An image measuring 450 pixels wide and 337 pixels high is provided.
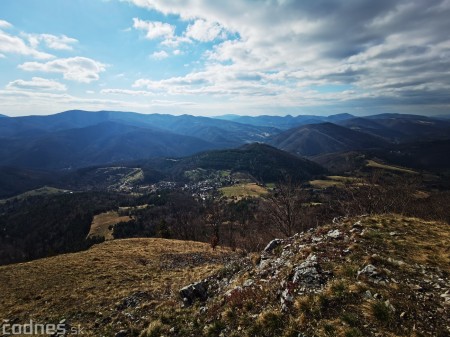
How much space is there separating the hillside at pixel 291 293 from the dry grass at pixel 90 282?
0.13 m

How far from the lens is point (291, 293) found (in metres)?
13.4

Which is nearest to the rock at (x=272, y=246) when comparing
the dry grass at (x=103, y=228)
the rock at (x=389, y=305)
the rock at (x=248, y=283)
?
the rock at (x=248, y=283)

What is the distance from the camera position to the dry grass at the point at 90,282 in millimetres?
21094

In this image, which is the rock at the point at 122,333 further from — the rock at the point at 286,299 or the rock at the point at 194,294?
the rock at the point at 286,299

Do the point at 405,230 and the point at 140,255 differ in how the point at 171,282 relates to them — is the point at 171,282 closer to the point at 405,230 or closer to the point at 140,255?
the point at 140,255

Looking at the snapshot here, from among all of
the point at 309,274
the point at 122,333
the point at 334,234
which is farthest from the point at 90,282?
the point at 334,234

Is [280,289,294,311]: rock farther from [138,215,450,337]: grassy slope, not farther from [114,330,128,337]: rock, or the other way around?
[114,330,128,337]: rock

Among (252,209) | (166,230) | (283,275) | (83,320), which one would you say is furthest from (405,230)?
(252,209)

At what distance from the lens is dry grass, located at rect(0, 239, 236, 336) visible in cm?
2109

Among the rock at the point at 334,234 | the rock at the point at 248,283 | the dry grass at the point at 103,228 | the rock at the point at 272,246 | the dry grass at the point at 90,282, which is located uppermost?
the rock at the point at 334,234

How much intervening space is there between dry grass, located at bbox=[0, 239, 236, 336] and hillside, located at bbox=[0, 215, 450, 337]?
0.13m

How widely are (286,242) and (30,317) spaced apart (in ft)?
70.5

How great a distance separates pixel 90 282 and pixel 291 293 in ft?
75.6

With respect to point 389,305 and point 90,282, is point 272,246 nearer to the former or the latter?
point 389,305
